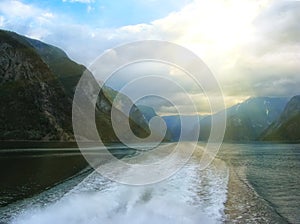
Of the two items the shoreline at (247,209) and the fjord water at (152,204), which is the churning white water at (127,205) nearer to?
the fjord water at (152,204)

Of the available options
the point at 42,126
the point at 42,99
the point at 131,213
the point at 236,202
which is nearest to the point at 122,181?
the point at 236,202

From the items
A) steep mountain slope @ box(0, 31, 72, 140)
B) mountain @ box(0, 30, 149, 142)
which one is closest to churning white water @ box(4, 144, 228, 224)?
mountain @ box(0, 30, 149, 142)

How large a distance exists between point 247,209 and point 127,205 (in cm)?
777

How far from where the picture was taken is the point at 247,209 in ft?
80.4

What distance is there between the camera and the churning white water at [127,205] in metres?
19.8

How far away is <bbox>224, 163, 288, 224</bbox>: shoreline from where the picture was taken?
840 inches

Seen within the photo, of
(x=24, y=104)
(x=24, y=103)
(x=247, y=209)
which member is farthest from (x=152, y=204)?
(x=24, y=103)

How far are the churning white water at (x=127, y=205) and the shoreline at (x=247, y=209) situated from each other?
59cm

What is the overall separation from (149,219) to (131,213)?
72.7 inches

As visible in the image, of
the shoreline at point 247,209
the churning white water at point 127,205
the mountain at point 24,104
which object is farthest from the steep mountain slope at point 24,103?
the shoreline at point 247,209

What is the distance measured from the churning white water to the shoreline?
0.59m

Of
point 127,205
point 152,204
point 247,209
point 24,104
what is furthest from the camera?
point 24,104

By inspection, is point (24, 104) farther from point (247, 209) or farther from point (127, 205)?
point (247, 209)

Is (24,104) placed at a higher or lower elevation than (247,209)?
higher
